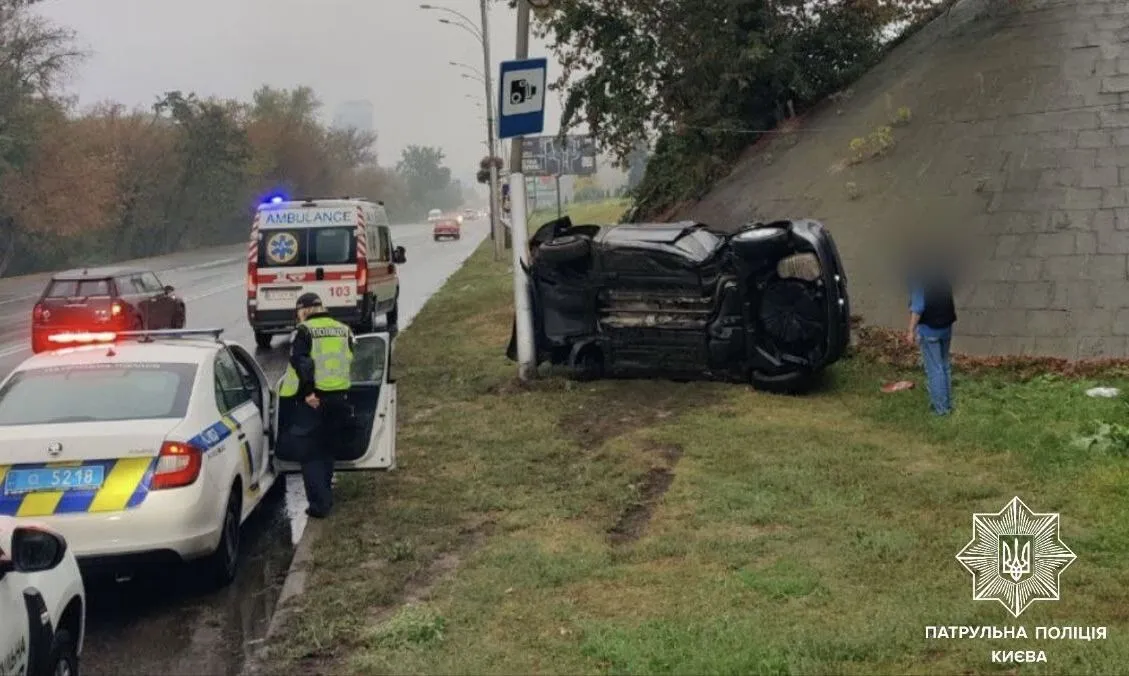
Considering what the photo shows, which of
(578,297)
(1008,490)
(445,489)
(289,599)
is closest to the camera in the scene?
(289,599)

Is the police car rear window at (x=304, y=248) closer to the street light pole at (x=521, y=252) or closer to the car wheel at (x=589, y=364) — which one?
the street light pole at (x=521, y=252)

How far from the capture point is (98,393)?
6.98 m

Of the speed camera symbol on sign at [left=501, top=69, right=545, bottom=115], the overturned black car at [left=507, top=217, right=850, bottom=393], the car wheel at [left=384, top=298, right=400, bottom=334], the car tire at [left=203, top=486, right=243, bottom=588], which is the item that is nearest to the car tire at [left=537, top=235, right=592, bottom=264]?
the overturned black car at [left=507, top=217, right=850, bottom=393]

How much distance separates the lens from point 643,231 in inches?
503

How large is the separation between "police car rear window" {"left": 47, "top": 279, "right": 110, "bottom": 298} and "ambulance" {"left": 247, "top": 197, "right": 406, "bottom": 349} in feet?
7.16

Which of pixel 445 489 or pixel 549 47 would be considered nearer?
pixel 445 489

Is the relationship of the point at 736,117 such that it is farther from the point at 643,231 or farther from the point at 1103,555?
the point at 1103,555

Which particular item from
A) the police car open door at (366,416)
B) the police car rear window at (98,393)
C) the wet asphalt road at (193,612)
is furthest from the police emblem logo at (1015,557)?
the police car rear window at (98,393)

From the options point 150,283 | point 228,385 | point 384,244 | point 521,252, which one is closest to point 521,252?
point 521,252

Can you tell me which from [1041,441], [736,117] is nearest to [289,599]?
[1041,441]

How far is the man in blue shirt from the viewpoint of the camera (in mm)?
10180

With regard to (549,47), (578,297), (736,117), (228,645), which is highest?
(549,47)

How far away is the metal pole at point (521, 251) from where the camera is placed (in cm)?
1304

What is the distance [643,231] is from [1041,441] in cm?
521
